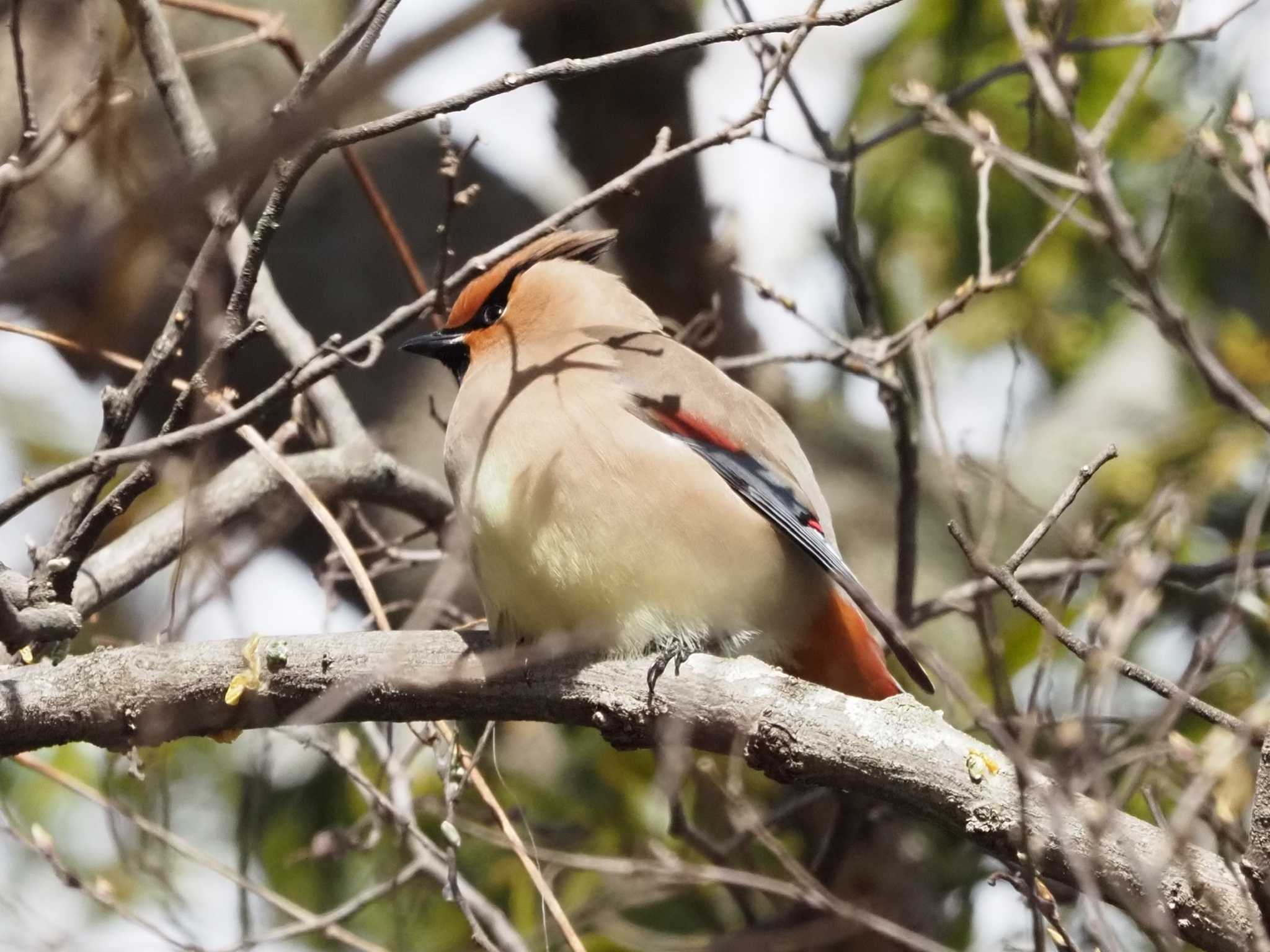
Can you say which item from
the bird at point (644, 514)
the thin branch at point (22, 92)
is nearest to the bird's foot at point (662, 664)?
the bird at point (644, 514)

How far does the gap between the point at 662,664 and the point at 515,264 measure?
160cm

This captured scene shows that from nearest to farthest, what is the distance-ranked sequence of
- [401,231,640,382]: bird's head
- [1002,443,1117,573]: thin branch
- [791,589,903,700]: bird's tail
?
[1002,443,1117,573]: thin branch < [791,589,903,700]: bird's tail < [401,231,640,382]: bird's head

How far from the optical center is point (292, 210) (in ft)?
17.8

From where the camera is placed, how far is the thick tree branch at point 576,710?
2.49 metres

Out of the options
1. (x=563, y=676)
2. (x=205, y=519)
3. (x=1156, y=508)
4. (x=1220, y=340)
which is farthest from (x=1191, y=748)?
(x=1220, y=340)

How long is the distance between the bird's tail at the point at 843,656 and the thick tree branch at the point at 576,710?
0.75 meters

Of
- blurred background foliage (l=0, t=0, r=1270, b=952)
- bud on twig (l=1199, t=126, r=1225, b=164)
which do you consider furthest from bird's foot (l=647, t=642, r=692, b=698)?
bud on twig (l=1199, t=126, r=1225, b=164)

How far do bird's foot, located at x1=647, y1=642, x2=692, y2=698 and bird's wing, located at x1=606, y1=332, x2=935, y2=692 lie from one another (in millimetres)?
528

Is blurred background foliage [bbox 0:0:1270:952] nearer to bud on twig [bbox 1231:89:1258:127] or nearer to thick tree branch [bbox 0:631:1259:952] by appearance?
bud on twig [bbox 1231:89:1258:127]

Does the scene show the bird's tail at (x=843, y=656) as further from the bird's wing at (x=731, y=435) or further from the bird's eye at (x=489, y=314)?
the bird's eye at (x=489, y=314)

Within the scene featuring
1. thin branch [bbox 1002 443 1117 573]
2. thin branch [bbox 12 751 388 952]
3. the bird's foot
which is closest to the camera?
thin branch [bbox 1002 443 1117 573]

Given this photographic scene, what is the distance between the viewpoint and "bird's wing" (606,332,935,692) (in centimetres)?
361

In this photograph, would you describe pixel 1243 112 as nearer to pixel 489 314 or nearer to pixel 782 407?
pixel 489 314

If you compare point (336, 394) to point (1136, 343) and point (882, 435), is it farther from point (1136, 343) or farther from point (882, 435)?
point (1136, 343)
